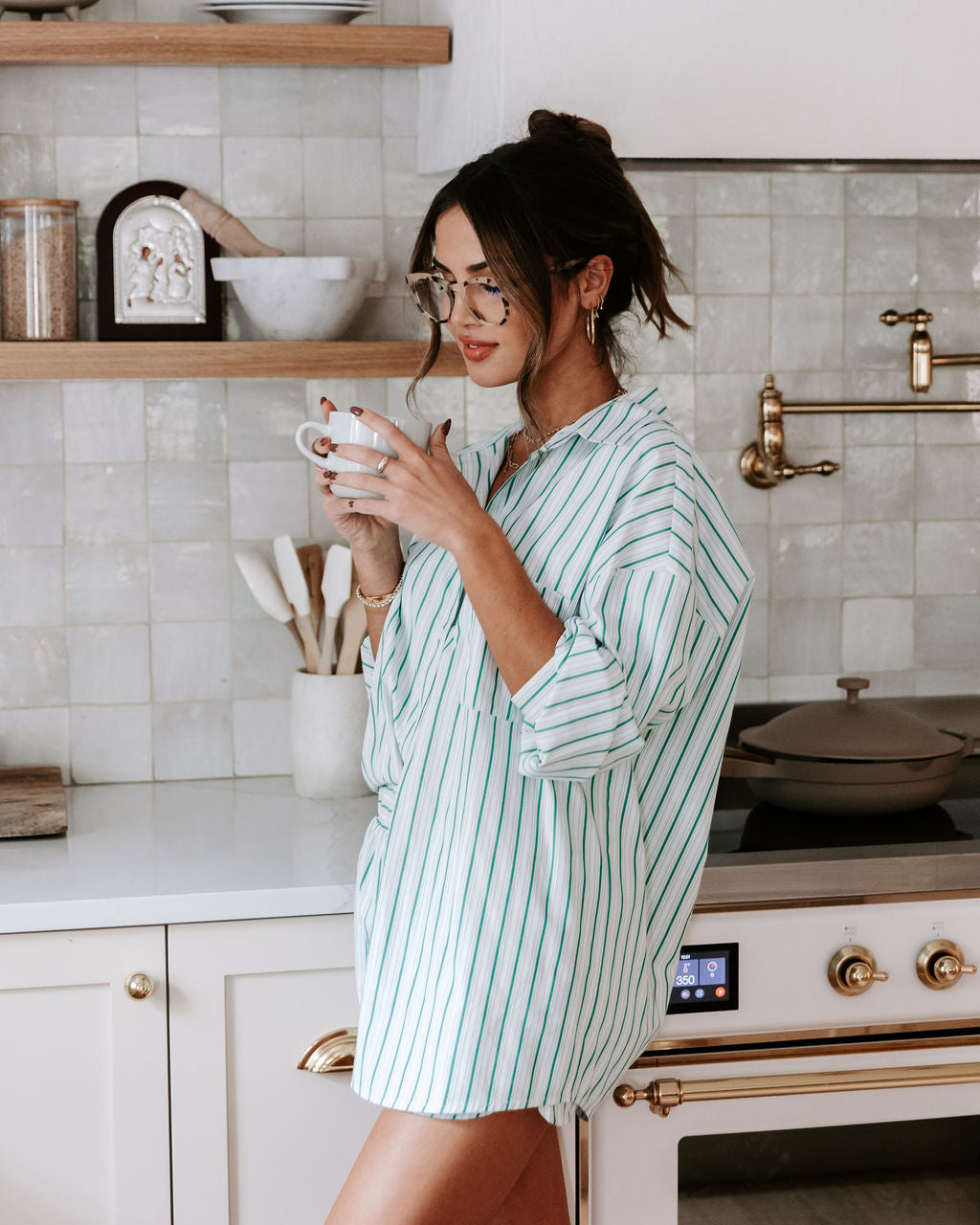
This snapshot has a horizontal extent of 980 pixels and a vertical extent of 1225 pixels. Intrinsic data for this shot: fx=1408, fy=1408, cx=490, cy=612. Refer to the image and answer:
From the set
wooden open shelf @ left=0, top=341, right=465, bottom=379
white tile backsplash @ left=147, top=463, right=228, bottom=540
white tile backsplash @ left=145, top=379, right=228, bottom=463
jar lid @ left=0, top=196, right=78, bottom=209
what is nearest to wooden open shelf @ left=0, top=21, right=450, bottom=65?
jar lid @ left=0, top=196, right=78, bottom=209

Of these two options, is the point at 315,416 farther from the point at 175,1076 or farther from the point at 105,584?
the point at 175,1076

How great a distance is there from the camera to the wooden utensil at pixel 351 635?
193 centimetres

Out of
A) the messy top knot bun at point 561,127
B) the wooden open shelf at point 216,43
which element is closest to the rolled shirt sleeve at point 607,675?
the messy top knot bun at point 561,127

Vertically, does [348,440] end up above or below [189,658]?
above

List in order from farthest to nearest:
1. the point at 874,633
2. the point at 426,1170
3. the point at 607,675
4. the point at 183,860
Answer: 1. the point at 874,633
2. the point at 183,860
3. the point at 426,1170
4. the point at 607,675

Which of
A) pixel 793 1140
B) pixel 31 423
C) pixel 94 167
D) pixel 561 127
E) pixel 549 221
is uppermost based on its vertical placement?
pixel 94 167

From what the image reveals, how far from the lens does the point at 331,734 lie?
191 centimetres

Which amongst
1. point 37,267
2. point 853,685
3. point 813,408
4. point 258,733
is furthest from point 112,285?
point 853,685

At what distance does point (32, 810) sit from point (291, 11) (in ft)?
3.50

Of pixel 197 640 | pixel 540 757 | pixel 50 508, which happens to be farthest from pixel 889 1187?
pixel 50 508

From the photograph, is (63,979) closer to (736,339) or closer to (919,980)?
(919,980)

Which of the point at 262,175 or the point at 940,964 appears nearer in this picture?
the point at 940,964

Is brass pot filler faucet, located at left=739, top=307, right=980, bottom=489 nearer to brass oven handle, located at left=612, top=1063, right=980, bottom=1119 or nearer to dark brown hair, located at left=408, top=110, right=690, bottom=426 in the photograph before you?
dark brown hair, located at left=408, top=110, right=690, bottom=426

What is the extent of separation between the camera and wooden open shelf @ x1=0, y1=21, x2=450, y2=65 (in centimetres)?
171
